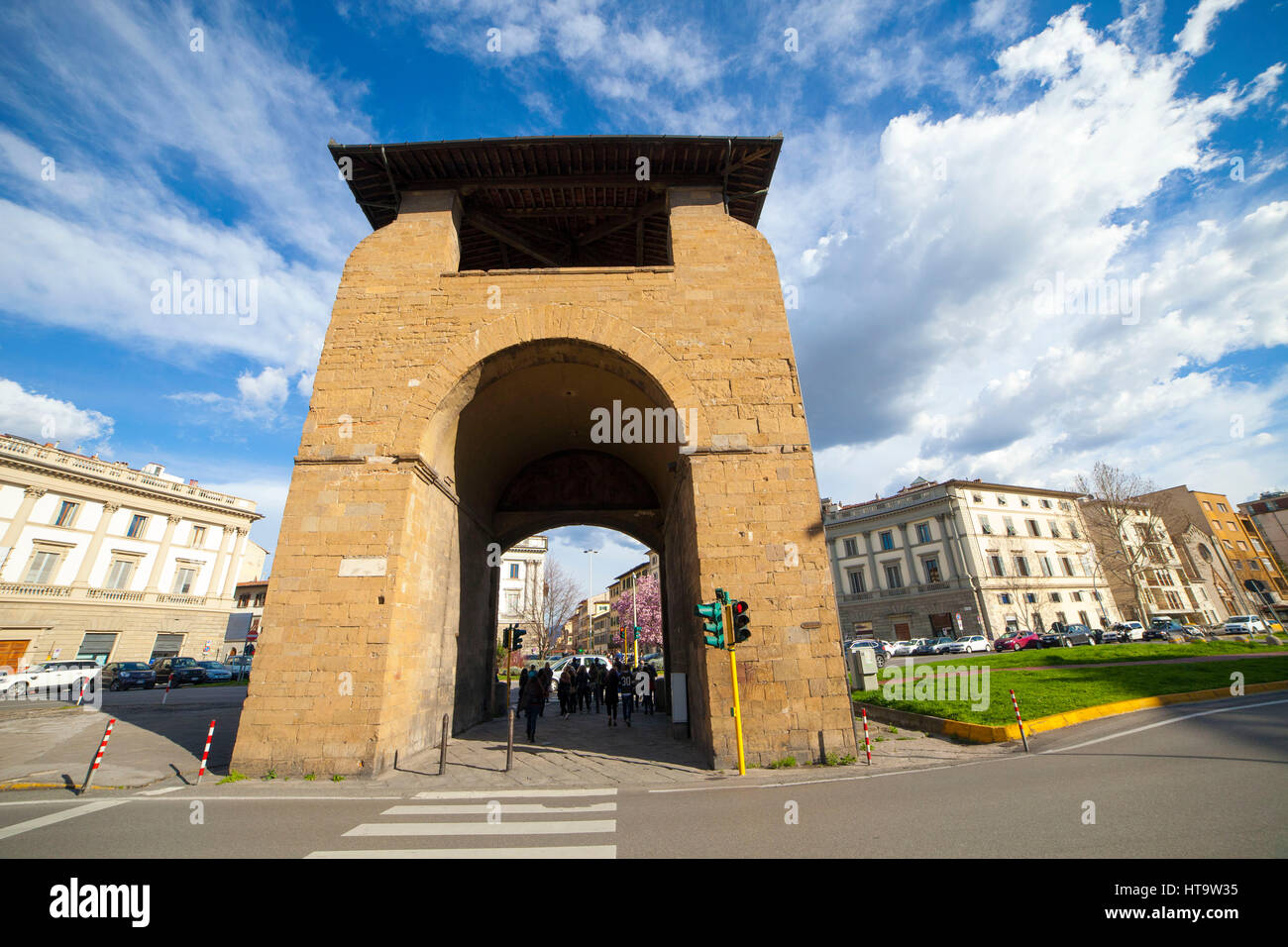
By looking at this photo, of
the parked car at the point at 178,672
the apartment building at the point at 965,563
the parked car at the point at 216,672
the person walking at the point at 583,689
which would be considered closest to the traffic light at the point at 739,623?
the person walking at the point at 583,689

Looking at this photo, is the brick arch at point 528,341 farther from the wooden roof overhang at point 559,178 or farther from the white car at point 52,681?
the white car at point 52,681

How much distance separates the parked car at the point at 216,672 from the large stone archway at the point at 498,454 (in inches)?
959

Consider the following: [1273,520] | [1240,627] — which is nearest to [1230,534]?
[1273,520]

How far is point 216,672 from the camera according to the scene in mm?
28672

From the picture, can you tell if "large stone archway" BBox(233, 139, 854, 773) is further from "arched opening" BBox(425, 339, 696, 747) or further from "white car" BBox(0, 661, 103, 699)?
"white car" BBox(0, 661, 103, 699)

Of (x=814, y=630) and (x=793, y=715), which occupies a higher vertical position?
(x=814, y=630)

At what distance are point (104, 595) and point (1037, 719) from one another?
1679 inches

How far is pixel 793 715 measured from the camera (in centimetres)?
820

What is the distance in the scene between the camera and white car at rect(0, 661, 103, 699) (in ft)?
63.7

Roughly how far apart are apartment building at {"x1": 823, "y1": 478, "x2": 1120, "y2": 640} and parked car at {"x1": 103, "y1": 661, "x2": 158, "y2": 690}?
4324 cm
